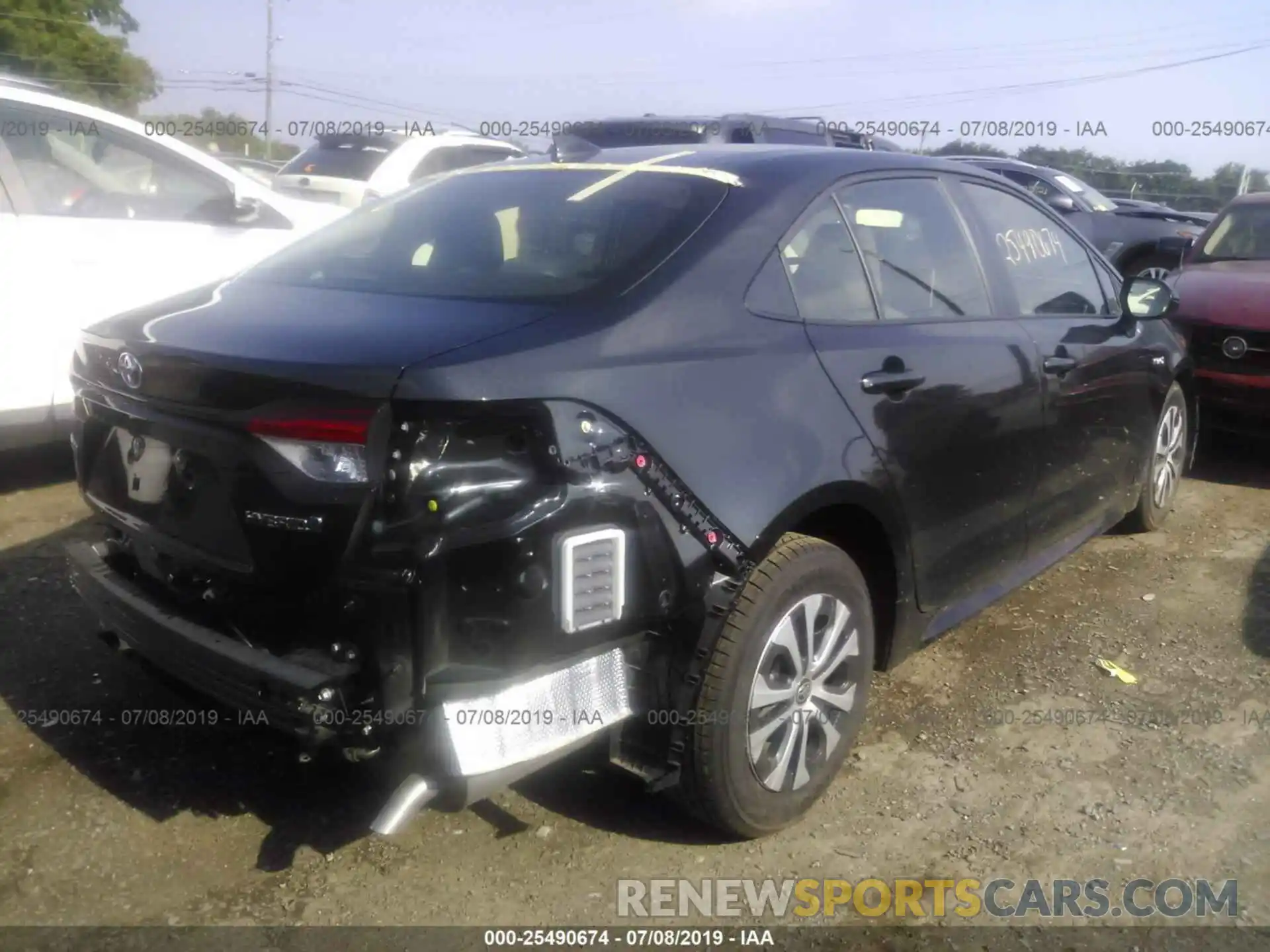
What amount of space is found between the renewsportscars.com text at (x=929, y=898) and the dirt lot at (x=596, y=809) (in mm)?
40

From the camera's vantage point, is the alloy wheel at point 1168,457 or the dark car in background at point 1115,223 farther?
the dark car in background at point 1115,223

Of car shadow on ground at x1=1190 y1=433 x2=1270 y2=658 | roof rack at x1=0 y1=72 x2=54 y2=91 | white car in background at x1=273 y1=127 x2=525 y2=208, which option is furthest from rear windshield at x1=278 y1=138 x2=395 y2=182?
car shadow on ground at x1=1190 y1=433 x2=1270 y2=658

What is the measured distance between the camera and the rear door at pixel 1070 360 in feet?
12.3

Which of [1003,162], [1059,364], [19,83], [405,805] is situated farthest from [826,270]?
[1003,162]

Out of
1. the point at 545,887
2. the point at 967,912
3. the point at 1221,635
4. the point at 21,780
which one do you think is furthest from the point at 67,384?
the point at 1221,635

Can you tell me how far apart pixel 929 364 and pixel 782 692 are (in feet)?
3.35

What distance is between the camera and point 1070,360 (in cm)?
385

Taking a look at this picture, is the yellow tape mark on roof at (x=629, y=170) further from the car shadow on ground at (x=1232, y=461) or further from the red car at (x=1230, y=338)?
the car shadow on ground at (x=1232, y=461)

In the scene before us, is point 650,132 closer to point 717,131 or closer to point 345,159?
point 717,131

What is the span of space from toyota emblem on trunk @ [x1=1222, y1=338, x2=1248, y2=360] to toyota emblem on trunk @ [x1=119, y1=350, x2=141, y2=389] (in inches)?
219

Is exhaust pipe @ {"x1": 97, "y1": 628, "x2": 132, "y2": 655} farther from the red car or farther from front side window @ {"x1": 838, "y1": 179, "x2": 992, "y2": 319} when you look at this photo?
the red car

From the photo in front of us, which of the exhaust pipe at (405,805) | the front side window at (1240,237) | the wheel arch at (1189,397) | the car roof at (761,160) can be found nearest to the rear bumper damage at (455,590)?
the exhaust pipe at (405,805)

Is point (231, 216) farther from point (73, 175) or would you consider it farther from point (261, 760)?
point (261, 760)

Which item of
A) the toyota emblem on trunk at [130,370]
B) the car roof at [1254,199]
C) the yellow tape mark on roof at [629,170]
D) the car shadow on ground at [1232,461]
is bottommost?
the car shadow on ground at [1232,461]
